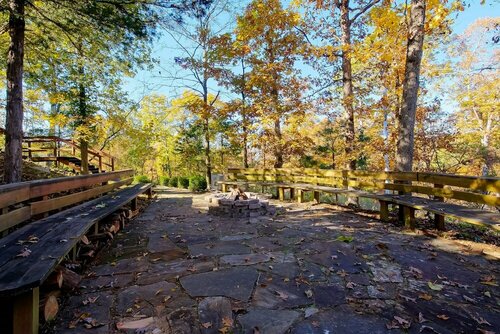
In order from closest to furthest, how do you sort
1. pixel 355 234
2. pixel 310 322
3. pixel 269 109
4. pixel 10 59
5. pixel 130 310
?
1. pixel 310 322
2. pixel 130 310
3. pixel 355 234
4. pixel 10 59
5. pixel 269 109

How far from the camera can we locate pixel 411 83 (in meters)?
5.69

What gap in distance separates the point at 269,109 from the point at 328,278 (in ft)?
26.0

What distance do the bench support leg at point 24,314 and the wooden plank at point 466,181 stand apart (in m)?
4.51

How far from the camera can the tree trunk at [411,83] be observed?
556 centimetres

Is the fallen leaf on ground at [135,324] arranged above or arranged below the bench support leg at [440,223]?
below

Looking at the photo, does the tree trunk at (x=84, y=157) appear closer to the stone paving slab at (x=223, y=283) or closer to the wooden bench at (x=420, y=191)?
the wooden bench at (x=420, y=191)

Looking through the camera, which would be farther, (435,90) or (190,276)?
(435,90)

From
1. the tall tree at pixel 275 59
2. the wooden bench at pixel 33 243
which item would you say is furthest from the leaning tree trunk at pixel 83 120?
the wooden bench at pixel 33 243

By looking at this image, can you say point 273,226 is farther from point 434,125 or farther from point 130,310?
point 434,125

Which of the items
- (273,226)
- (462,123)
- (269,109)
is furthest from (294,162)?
(273,226)

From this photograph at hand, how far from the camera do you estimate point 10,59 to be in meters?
5.32

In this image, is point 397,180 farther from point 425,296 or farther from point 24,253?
point 24,253

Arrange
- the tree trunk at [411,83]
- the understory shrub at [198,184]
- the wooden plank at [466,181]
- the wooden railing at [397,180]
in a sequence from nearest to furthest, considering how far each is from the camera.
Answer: the wooden plank at [466,181], the wooden railing at [397,180], the tree trunk at [411,83], the understory shrub at [198,184]

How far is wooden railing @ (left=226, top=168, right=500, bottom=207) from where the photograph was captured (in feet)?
12.1
